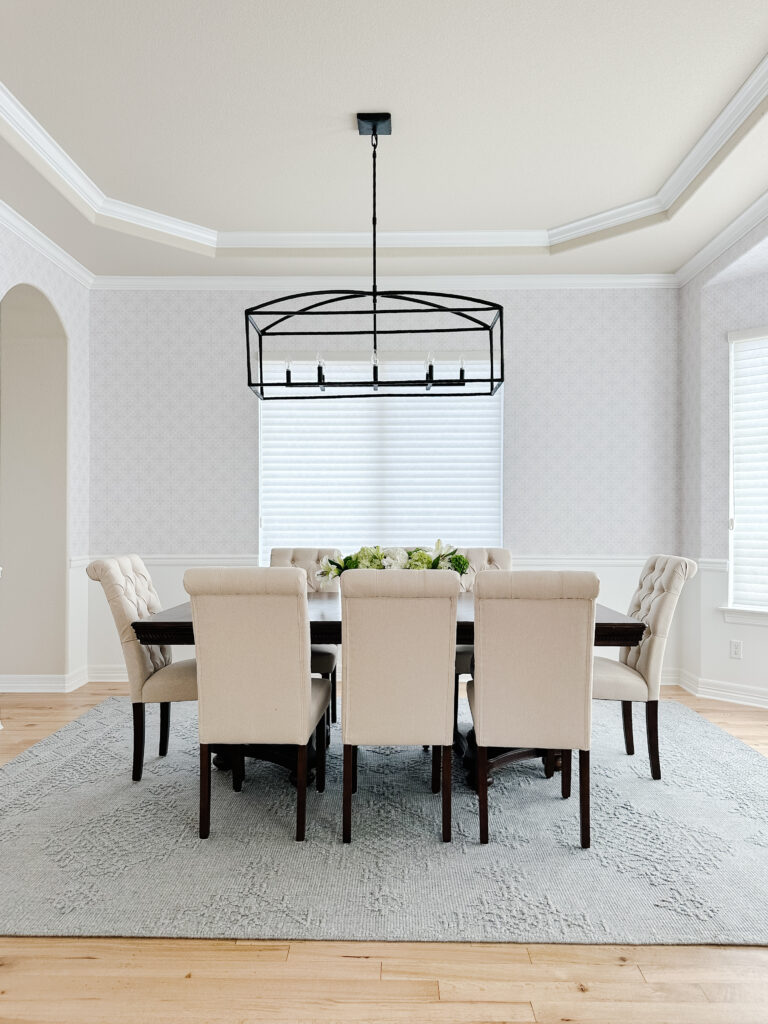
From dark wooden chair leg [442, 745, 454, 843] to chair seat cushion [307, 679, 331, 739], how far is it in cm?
48

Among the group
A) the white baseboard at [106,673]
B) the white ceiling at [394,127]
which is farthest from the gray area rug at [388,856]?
the white ceiling at [394,127]

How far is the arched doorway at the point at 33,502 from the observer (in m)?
4.59

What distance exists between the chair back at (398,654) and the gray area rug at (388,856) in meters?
0.40

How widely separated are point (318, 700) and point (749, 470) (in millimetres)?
3228

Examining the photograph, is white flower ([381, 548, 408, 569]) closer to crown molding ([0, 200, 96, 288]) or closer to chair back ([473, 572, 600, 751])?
chair back ([473, 572, 600, 751])

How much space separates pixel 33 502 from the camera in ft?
15.1

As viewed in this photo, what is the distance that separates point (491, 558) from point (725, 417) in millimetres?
1859

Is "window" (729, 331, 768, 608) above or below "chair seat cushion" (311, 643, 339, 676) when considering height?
above

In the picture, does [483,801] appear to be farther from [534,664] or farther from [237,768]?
[237,768]

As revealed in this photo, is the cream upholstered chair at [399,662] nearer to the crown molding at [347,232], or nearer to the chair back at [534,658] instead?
the chair back at [534,658]

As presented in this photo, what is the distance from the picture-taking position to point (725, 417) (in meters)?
4.51

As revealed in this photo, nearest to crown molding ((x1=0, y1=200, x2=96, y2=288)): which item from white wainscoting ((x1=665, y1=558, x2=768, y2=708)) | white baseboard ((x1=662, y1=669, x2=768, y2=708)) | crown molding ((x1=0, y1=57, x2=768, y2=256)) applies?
crown molding ((x1=0, y1=57, x2=768, y2=256))

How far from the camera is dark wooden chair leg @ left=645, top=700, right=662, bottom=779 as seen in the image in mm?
3008

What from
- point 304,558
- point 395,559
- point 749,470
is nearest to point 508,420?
point 749,470
